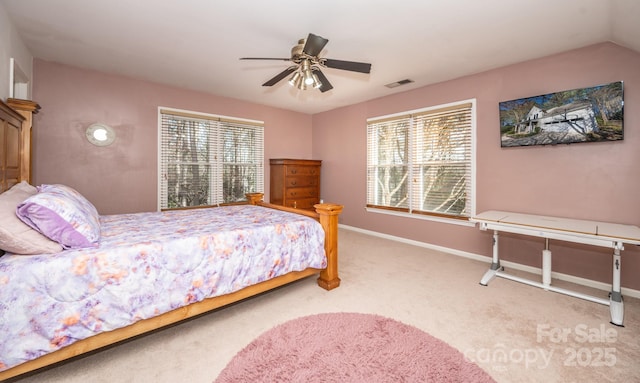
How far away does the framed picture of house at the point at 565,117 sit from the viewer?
8.73 feet

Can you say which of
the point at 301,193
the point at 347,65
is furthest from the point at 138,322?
the point at 301,193

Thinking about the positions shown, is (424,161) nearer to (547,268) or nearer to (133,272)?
(547,268)

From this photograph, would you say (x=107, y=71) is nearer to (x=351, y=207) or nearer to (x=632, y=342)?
(x=351, y=207)

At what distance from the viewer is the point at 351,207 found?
546 centimetres

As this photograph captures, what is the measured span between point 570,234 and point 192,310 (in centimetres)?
322

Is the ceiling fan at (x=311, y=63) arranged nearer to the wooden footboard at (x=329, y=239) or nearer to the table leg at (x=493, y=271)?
the wooden footboard at (x=329, y=239)

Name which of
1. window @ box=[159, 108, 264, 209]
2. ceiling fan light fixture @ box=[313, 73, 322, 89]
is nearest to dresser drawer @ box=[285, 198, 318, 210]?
window @ box=[159, 108, 264, 209]

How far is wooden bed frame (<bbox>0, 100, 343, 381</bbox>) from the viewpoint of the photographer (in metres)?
1.51

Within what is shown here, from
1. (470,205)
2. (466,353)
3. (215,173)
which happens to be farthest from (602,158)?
(215,173)

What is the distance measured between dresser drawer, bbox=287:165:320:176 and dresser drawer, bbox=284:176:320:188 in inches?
2.6

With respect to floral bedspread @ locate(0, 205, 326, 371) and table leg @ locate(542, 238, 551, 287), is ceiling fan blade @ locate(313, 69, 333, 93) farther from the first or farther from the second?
table leg @ locate(542, 238, 551, 287)

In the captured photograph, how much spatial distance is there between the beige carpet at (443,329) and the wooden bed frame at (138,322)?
15 centimetres

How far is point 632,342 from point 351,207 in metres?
3.97

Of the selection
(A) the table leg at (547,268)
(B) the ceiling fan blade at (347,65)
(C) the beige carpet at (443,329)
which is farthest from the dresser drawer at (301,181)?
(A) the table leg at (547,268)
